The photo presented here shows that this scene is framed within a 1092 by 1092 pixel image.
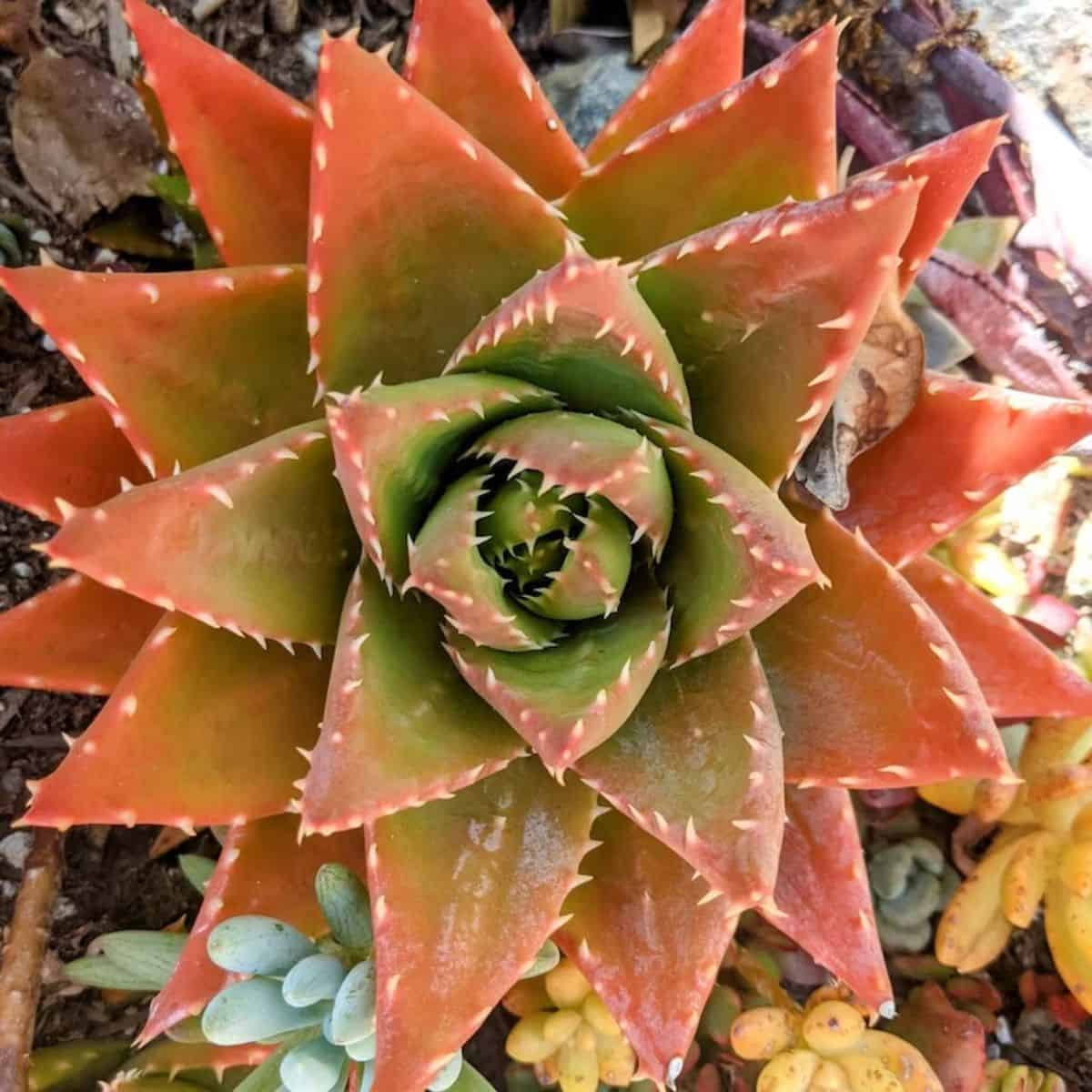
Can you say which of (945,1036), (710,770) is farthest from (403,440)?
(945,1036)

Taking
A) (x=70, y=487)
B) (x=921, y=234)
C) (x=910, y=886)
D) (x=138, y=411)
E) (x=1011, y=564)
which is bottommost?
(x=910, y=886)

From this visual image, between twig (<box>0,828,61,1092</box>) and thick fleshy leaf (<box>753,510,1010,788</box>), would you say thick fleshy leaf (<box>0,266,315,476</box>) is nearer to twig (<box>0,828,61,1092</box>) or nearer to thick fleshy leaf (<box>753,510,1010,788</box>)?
thick fleshy leaf (<box>753,510,1010,788</box>)

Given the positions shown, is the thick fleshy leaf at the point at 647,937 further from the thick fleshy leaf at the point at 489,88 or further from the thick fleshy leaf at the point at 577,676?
the thick fleshy leaf at the point at 489,88

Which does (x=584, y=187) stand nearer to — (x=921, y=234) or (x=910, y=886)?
(x=921, y=234)

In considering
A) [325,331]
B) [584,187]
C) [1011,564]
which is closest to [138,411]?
[325,331]

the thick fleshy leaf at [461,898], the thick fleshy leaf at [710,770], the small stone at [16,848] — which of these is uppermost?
the thick fleshy leaf at [710,770]

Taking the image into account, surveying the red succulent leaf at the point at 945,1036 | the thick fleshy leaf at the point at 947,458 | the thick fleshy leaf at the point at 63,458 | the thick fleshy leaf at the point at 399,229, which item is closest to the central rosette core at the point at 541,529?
the thick fleshy leaf at the point at 399,229
